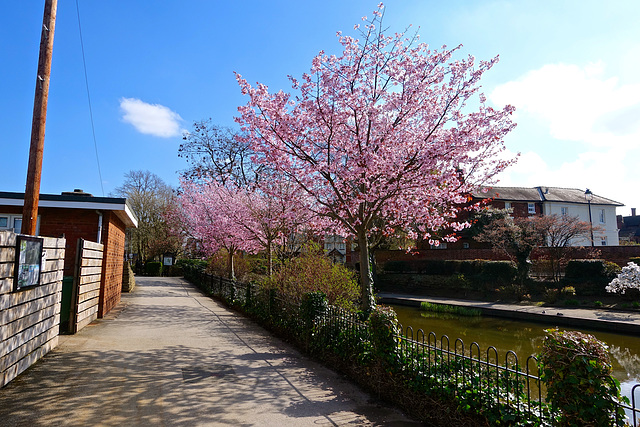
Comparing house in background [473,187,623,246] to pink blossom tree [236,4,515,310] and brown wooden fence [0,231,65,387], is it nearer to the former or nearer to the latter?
pink blossom tree [236,4,515,310]

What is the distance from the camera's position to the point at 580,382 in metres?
3.04

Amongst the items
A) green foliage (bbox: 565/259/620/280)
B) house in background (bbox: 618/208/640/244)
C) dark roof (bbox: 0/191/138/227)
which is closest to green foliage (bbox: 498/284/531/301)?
green foliage (bbox: 565/259/620/280)

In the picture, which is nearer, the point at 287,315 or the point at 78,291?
the point at 78,291

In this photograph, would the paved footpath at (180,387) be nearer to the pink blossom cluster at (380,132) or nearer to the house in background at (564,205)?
the pink blossom cluster at (380,132)

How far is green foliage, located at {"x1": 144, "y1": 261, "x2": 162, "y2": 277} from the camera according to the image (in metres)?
35.7

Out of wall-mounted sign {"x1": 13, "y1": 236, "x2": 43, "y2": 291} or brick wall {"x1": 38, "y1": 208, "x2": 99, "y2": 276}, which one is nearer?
wall-mounted sign {"x1": 13, "y1": 236, "x2": 43, "y2": 291}

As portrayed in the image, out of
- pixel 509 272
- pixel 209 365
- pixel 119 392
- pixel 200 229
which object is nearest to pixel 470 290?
pixel 509 272

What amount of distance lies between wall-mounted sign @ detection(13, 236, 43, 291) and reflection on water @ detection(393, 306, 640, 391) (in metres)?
9.32

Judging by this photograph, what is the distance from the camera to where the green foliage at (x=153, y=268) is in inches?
1406

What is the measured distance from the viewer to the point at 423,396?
477 centimetres

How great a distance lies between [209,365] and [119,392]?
175 cm

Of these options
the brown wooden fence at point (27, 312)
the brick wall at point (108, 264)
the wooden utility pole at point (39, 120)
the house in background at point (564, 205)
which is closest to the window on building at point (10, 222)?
the brick wall at point (108, 264)

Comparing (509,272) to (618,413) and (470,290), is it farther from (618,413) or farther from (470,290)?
(618,413)

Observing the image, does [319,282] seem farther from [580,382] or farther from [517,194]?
[517,194]
